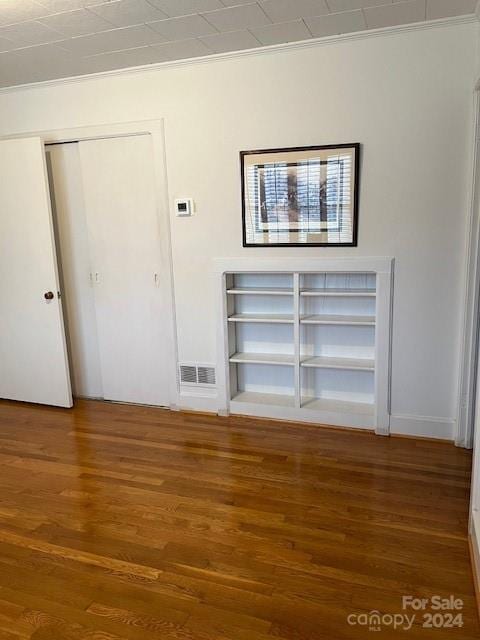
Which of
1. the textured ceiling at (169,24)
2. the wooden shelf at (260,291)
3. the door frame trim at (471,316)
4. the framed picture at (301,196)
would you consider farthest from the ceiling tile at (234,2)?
the wooden shelf at (260,291)

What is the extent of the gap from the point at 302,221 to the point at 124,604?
2.41 m

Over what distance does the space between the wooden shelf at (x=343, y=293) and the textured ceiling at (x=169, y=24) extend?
1.60 metres

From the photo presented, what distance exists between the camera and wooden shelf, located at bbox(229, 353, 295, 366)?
3396 millimetres

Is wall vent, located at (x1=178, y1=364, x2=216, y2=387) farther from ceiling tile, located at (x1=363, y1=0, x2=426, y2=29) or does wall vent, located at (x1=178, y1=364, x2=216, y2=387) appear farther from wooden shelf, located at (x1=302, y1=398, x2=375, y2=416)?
ceiling tile, located at (x1=363, y1=0, x2=426, y2=29)

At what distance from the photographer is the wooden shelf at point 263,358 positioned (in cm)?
340

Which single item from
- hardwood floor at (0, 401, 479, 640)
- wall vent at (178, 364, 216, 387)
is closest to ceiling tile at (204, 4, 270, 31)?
wall vent at (178, 364, 216, 387)

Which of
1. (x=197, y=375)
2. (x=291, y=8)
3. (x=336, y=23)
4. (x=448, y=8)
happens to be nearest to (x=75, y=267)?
(x=197, y=375)

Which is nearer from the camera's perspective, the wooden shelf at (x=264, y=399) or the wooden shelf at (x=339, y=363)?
the wooden shelf at (x=339, y=363)

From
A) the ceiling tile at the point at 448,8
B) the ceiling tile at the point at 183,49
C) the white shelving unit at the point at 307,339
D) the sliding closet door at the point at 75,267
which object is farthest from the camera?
the sliding closet door at the point at 75,267

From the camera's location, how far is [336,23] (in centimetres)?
273

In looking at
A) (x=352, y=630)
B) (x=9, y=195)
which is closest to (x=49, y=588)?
(x=352, y=630)

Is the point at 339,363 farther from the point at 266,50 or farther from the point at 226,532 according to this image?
the point at 266,50

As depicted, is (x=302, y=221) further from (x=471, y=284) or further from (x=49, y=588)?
(x=49, y=588)

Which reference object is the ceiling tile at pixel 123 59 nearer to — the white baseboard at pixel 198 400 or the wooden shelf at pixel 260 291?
the wooden shelf at pixel 260 291
